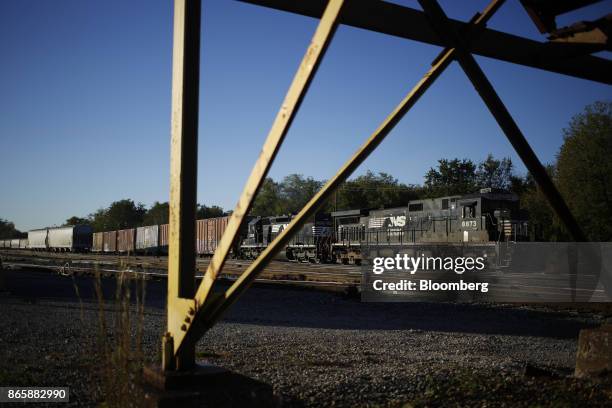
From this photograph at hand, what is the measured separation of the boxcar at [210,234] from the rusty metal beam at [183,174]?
38003 millimetres

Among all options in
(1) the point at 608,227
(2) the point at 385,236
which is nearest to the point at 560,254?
(2) the point at 385,236

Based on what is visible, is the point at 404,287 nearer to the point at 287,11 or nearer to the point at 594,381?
the point at 594,381

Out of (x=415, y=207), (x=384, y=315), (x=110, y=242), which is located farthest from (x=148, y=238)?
(x=384, y=315)

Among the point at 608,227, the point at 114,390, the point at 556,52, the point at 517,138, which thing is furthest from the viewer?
the point at 608,227

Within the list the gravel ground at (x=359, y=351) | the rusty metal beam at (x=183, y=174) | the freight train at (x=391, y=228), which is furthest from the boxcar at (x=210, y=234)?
the rusty metal beam at (x=183, y=174)

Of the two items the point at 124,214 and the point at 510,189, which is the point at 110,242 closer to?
the point at 510,189

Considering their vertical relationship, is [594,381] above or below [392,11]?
below

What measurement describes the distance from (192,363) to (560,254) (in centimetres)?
2304

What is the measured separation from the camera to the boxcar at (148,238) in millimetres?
50188

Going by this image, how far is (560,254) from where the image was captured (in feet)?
74.7

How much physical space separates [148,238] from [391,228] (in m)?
32.1

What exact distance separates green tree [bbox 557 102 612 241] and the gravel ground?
91.8 feet

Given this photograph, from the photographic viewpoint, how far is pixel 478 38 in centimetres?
354

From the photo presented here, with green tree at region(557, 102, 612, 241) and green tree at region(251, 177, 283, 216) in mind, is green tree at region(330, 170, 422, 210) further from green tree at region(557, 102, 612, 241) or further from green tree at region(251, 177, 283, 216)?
green tree at region(557, 102, 612, 241)
